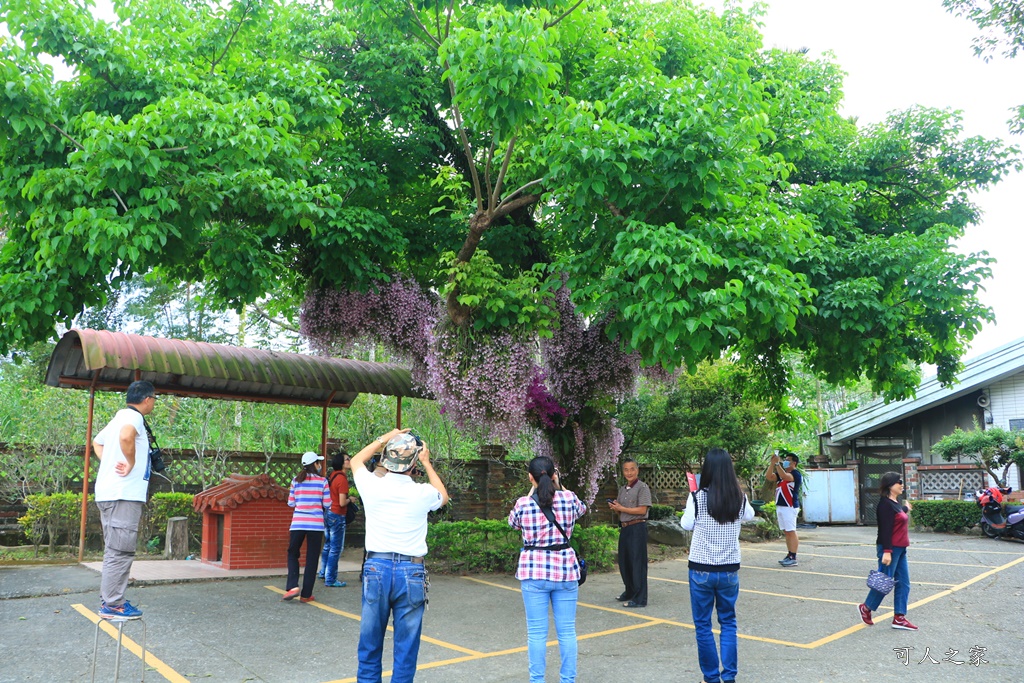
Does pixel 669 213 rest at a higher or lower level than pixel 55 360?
higher

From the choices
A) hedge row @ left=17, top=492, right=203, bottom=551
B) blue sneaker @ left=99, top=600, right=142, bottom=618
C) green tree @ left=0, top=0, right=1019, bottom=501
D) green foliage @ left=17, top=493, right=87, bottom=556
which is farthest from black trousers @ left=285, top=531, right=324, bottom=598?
green foliage @ left=17, top=493, right=87, bottom=556

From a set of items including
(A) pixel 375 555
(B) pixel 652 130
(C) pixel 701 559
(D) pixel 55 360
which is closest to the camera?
(A) pixel 375 555

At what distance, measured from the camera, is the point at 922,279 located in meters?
10.0

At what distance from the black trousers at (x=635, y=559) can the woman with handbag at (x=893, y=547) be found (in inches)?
95.3

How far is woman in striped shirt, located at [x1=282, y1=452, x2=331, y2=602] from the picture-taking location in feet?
31.2

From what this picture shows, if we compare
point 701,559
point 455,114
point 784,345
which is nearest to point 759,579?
point 784,345

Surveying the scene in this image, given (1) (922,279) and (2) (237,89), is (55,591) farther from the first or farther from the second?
(1) (922,279)

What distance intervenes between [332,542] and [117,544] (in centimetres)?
530

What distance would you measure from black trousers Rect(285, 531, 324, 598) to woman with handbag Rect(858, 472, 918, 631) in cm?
600

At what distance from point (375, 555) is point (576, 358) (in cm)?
717

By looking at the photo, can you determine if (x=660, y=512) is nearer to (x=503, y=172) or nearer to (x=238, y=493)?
(x=238, y=493)

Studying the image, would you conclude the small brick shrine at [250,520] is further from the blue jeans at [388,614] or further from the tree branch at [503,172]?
the blue jeans at [388,614]

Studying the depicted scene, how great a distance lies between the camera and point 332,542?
10664 mm

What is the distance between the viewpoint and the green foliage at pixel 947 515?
18094mm
